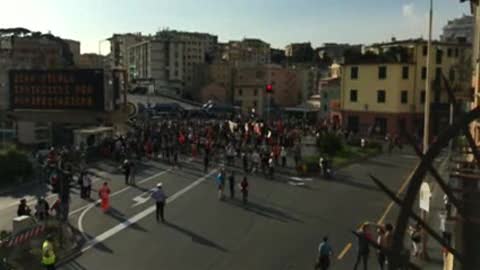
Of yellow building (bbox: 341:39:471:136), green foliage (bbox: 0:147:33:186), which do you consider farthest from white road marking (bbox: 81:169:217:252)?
yellow building (bbox: 341:39:471:136)

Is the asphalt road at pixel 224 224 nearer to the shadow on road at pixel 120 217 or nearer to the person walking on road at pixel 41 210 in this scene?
the shadow on road at pixel 120 217

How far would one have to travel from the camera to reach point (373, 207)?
23.9m

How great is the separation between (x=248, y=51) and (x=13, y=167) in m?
122

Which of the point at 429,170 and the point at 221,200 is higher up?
the point at 429,170

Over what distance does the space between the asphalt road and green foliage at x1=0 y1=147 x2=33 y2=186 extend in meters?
4.36

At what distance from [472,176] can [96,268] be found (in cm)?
1298

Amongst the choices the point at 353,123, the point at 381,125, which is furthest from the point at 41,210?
the point at 353,123

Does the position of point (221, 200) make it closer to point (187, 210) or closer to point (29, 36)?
point (187, 210)

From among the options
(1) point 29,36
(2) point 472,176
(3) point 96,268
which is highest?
(1) point 29,36

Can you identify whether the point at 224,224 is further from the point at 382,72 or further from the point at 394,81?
the point at 382,72

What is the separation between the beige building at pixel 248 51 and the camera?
13900 centimetres

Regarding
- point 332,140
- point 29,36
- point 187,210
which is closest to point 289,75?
point 29,36

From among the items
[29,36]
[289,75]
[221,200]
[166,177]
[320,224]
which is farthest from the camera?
[289,75]

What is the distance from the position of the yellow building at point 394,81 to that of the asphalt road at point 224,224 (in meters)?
25.3
